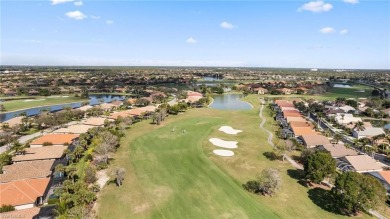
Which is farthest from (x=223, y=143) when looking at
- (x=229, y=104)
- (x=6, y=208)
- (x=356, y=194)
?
(x=229, y=104)

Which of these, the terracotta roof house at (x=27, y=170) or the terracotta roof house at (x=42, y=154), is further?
the terracotta roof house at (x=42, y=154)

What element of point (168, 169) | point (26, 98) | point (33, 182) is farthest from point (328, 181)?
point (26, 98)

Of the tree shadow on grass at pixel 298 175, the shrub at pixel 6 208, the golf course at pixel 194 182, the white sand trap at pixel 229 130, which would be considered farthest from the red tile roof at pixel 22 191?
the white sand trap at pixel 229 130

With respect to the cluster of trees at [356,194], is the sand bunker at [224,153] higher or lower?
lower

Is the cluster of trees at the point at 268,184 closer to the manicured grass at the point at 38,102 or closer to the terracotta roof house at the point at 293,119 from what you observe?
the terracotta roof house at the point at 293,119

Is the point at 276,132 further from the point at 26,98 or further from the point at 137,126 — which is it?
the point at 26,98

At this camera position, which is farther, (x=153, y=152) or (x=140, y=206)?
(x=153, y=152)

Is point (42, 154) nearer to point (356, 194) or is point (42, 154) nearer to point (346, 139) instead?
point (356, 194)
